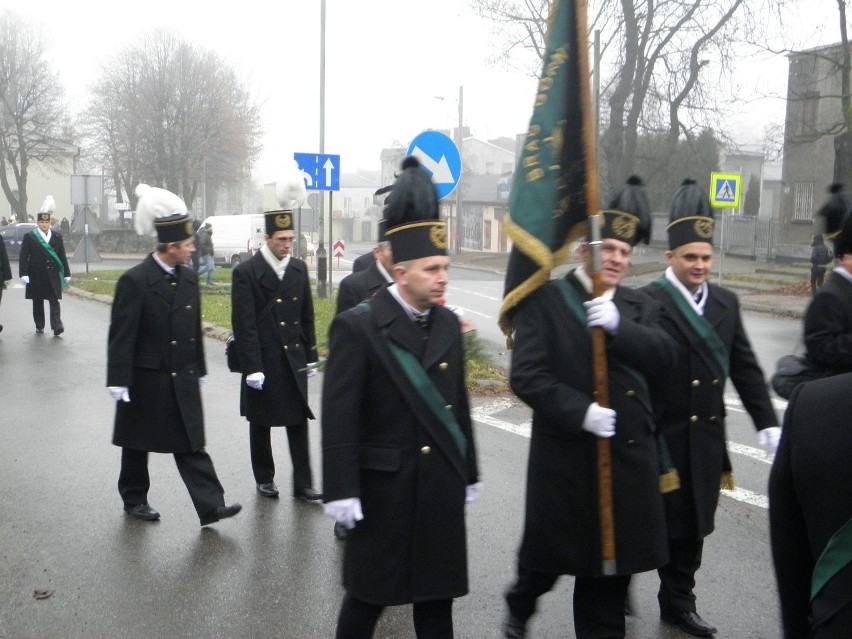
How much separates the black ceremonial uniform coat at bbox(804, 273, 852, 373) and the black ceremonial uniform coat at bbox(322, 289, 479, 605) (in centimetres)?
187

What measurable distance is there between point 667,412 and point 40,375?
30.2 feet

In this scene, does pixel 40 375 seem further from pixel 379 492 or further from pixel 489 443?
pixel 379 492

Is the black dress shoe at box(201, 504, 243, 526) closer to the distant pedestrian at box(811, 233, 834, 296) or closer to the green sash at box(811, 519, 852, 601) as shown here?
the green sash at box(811, 519, 852, 601)

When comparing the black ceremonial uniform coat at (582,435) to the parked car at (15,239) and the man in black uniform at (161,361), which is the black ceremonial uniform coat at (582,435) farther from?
the parked car at (15,239)

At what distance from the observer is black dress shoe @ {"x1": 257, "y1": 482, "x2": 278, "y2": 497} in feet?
22.3

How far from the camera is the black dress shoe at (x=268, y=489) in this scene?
22.3ft

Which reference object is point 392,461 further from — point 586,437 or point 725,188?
point 725,188

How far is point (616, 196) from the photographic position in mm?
4379

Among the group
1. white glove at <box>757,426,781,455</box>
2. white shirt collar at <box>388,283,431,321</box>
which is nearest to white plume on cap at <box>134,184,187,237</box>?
white shirt collar at <box>388,283,431,321</box>

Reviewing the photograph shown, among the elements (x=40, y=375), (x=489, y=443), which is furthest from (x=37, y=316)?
(x=489, y=443)

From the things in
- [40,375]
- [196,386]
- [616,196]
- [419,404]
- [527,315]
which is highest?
[616,196]

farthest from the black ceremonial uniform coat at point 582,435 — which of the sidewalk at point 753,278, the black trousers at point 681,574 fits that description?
the sidewalk at point 753,278

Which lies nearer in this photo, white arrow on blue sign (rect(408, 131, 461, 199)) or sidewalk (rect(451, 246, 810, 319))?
white arrow on blue sign (rect(408, 131, 461, 199))

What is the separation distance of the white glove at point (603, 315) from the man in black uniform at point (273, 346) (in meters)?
3.32
